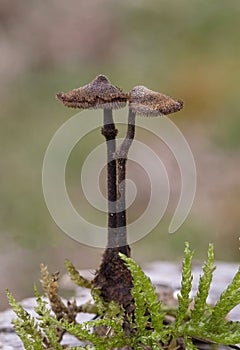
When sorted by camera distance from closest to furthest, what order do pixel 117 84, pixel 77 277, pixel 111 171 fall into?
1. pixel 111 171
2. pixel 77 277
3. pixel 117 84

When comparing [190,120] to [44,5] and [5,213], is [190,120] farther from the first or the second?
[44,5]

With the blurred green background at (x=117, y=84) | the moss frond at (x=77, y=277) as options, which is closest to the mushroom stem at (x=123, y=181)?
the moss frond at (x=77, y=277)

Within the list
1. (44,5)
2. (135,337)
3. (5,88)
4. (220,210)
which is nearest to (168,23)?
(44,5)

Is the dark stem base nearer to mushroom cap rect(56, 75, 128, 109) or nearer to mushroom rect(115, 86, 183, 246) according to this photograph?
mushroom rect(115, 86, 183, 246)

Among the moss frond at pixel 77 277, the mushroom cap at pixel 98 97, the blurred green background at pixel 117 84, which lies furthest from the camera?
the blurred green background at pixel 117 84

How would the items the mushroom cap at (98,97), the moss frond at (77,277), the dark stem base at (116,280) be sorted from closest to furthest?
the mushroom cap at (98,97), the dark stem base at (116,280), the moss frond at (77,277)

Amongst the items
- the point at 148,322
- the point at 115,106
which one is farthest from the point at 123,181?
the point at 148,322

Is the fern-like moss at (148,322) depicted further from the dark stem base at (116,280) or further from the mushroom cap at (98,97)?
the mushroom cap at (98,97)

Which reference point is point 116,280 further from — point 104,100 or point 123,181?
point 104,100
